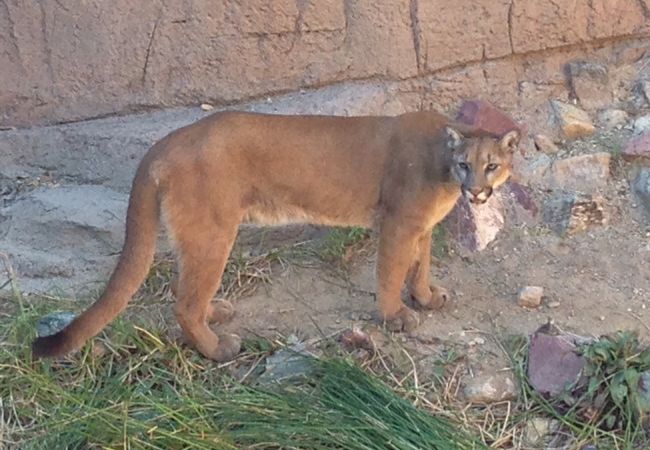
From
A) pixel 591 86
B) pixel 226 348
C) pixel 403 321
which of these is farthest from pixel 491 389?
pixel 591 86

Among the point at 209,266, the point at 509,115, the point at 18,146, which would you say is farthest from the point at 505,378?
the point at 18,146

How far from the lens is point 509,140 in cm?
501

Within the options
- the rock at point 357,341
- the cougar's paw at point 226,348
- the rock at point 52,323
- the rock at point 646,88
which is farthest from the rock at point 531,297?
the rock at point 52,323

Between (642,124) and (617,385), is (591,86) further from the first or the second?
(617,385)

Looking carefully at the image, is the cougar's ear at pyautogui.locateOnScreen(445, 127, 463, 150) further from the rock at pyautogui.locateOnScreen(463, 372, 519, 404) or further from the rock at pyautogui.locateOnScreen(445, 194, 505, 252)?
the rock at pyautogui.locateOnScreen(463, 372, 519, 404)

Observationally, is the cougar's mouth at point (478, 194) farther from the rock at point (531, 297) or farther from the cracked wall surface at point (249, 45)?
the cracked wall surface at point (249, 45)

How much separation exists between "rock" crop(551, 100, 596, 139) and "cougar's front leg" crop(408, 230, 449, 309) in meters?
1.26

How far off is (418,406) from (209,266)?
1073 mm

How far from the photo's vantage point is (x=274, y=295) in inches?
219

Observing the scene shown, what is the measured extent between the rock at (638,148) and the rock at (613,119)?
0.23m

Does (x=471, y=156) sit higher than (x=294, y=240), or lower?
higher

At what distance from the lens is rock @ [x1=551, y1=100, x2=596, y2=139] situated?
20.4ft

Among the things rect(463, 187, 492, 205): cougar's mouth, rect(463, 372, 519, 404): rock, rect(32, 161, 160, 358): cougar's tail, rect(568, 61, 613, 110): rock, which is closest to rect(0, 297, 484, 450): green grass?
rect(463, 372, 519, 404): rock

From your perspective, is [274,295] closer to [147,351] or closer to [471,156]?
[147,351]
